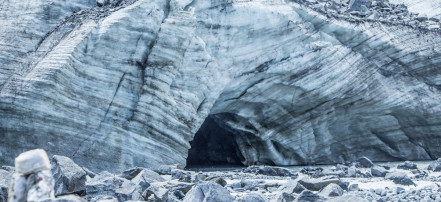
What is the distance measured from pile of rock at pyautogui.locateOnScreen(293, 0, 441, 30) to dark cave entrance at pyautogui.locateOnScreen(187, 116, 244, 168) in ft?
16.6

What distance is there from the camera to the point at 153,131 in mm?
10852

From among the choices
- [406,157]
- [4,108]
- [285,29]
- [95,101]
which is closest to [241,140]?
[285,29]

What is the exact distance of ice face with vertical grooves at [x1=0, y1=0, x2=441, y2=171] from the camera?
391 inches

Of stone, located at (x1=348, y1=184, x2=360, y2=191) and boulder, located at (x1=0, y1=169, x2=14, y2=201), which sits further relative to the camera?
stone, located at (x1=348, y1=184, x2=360, y2=191)

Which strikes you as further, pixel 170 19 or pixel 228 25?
pixel 228 25

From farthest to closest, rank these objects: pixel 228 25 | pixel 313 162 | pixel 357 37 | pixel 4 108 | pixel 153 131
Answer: pixel 313 162 → pixel 357 37 → pixel 228 25 → pixel 153 131 → pixel 4 108

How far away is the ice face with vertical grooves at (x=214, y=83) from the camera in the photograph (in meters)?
9.94


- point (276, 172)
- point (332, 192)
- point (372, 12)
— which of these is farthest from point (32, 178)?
point (372, 12)

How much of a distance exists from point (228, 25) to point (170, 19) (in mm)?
1754

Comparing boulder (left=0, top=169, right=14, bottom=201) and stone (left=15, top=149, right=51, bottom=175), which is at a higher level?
stone (left=15, top=149, right=51, bottom=175)

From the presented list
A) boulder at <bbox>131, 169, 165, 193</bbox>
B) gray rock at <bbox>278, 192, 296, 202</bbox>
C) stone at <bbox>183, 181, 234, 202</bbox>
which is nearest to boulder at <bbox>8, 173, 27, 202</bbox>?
stone at <bbox>183, 181, 234, 202</bbox>

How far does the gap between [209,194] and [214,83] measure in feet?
24.0

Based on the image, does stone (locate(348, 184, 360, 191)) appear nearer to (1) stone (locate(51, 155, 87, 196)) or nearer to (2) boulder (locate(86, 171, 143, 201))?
(2) boulder (locate(86, 171, 143, 201))

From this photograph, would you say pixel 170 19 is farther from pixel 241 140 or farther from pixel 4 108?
pixel 241 140
